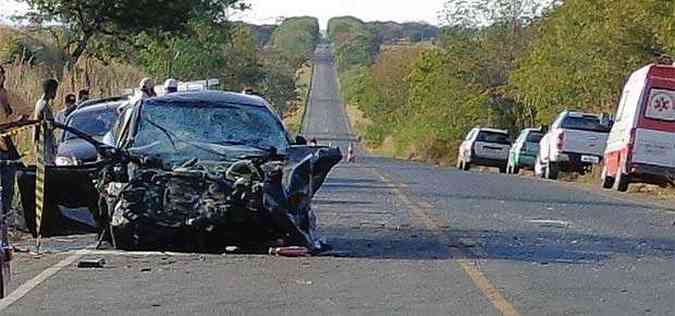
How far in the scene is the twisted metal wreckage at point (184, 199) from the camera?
45.3 feet

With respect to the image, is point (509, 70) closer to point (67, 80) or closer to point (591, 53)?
point (591, 53)

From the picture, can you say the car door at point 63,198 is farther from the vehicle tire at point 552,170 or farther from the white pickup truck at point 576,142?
the vehicle tire at point 552,170

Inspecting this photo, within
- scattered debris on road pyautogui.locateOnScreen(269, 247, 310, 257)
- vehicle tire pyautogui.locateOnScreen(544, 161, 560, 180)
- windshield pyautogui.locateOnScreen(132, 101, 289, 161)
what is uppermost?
windshield pyautogui.locateOnScreen(132, 101, 289, 161)

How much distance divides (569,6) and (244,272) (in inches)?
1294

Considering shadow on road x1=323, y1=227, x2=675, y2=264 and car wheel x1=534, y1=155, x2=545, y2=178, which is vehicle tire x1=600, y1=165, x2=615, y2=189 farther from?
shadow on road x1=323, y1=227, x2=675, y2=264

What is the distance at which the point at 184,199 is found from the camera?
1381 centimetres

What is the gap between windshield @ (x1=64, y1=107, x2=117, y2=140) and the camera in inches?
819

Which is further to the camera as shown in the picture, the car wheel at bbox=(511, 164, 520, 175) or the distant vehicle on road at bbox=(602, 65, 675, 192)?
the car wheel at bbox=(511, 164, 520, 175)

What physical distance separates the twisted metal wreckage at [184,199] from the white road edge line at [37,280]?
549mm

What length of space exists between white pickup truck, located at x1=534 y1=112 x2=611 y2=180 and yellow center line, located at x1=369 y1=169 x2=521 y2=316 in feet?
39.4

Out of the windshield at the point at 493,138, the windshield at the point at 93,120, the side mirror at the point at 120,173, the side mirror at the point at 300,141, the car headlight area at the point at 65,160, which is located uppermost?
the side mirror at the point at 300,141

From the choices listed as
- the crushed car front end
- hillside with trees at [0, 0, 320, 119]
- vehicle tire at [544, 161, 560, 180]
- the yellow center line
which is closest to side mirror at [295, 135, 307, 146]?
the crushed car front end

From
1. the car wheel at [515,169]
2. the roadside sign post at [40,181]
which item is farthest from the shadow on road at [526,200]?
→ the car wheel at [515,169]

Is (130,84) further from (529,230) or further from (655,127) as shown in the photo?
(529,230)
